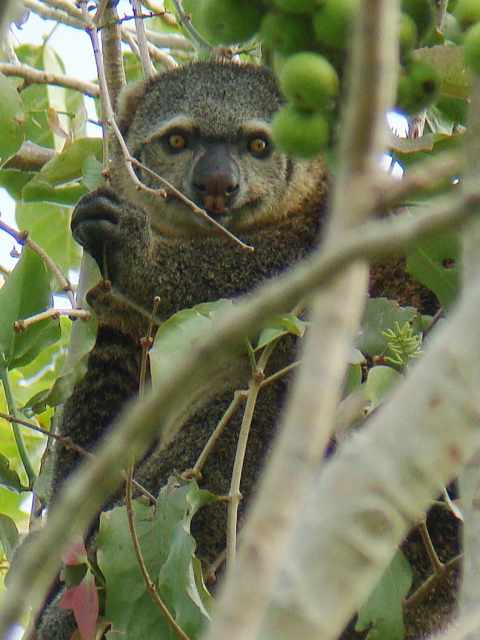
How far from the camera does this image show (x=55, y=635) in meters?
4.68

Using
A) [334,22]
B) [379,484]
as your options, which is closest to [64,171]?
[334,22]

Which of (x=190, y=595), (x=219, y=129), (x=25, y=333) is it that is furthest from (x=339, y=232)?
(x=219, y=129)

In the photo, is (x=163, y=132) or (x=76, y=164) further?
(x=163, y=132)

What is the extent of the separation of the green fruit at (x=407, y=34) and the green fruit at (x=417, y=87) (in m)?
0.04

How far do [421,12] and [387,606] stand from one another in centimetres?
193

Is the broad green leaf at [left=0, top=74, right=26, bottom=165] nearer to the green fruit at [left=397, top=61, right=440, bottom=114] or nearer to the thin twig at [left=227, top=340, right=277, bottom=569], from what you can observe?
the thin twig at [left=227, top=340, right=277, bottom=569]

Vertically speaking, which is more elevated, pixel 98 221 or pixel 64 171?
pixel 64 171

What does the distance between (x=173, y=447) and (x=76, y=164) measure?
4.04 ft

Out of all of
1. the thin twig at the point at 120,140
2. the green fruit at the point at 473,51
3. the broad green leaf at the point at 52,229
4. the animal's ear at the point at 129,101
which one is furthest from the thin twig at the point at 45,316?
the green fruit at the point at 473,51

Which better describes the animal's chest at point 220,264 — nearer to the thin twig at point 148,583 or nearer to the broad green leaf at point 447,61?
the thin twig at point 148,583

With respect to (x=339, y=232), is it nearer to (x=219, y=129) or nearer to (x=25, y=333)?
(x=25, y=333)

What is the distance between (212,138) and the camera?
18.8 ft

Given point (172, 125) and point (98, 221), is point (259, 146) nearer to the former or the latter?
point (172, 125)

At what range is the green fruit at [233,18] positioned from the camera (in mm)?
2119
